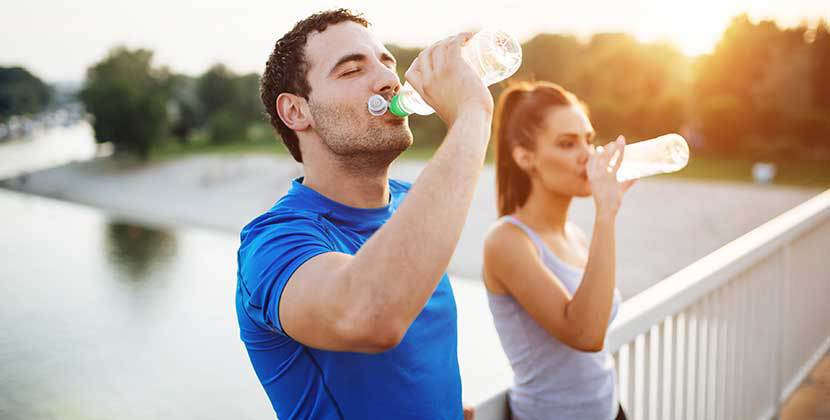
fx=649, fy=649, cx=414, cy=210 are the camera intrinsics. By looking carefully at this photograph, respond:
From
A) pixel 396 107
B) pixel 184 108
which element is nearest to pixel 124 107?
pixel 184 108

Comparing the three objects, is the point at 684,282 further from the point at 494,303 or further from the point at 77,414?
the point at 77,414

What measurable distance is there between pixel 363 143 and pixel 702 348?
151 cm

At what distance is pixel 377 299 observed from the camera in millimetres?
670

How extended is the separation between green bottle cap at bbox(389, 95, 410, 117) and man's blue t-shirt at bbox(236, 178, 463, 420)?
0.16 metres

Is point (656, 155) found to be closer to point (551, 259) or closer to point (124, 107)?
point (551, 259)

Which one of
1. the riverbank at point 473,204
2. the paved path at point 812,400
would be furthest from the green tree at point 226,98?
the paved path at point 812,400

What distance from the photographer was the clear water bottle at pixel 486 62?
37.0 inches

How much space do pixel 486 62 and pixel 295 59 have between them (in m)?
0.30

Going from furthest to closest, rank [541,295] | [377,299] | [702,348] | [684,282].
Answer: [702,348], [684,282], [541,295], [377,299]

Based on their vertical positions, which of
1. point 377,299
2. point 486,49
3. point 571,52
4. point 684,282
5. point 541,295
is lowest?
point 684,282

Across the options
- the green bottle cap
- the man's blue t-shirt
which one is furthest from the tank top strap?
the green bottle cap

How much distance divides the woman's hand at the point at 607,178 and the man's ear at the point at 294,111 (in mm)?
579

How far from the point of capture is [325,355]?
87 centimetres

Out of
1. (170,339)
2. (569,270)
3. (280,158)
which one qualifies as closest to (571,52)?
(280,158)
